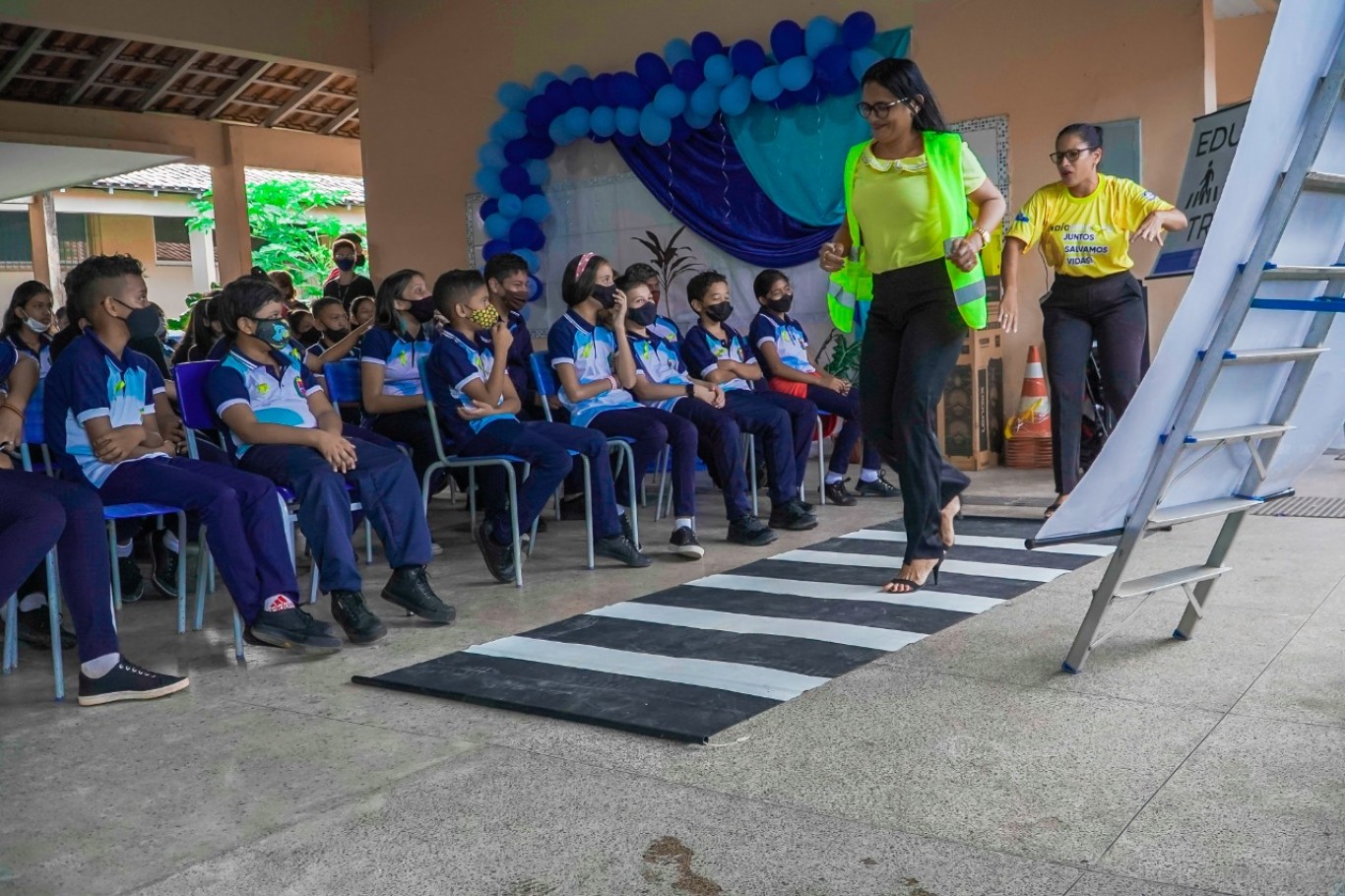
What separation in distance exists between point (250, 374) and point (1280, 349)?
272 cm

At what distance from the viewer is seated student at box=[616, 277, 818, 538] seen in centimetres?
494

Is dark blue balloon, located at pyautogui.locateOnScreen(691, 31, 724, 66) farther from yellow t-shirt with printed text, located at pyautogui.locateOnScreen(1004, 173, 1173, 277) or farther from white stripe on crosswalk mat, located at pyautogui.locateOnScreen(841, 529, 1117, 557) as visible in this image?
white stripe on crosswalk mat, located at pyautogui.locateOnScreen(841, 529, 1117, 557)

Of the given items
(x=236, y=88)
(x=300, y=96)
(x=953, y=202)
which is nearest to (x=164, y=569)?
(x=953, y=202)

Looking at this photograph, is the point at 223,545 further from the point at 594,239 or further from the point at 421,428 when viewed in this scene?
the point at 594,239

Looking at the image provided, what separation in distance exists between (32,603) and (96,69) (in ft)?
27.0

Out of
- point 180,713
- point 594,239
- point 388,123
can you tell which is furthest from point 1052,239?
point 388,123

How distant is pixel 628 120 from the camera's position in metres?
8.10

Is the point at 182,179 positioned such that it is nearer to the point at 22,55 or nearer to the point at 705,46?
the point at 22,55

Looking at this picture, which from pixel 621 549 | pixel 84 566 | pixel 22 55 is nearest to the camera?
pixel 84 566

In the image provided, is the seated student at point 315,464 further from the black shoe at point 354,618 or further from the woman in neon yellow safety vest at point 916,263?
the woman in neon yellow safety vest at point 916,263

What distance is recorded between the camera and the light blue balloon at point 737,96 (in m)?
7.51

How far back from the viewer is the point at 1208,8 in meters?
6.31

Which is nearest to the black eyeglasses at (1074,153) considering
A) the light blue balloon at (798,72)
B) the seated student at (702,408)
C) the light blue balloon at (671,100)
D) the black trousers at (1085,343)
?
the black trousers at (1085,343)

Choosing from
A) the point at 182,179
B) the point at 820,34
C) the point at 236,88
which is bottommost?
the point at 820,34
